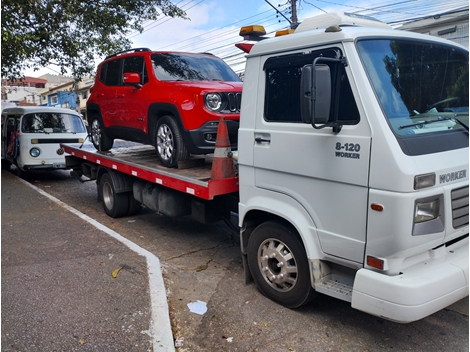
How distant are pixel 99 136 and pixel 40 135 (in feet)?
14.5

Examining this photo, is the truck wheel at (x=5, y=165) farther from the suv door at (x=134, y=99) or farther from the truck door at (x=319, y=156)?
the truck door at (x=319, y=156)

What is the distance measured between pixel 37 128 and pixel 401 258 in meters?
11.0

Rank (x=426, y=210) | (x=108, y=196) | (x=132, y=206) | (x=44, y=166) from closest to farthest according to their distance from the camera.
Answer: (x=426, y=210)
(x=132, y=206)
(x=108, y=196)
(x=44, y=166)

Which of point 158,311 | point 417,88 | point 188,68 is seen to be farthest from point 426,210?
point 188,68

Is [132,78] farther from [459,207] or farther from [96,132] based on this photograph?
[459,207]

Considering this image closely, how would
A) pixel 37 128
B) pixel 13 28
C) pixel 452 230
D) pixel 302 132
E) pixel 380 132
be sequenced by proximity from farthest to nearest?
pixel 37 128 < pixel 13 28 < pixel 302 132 < pixel 452 230 < pixel 380 132

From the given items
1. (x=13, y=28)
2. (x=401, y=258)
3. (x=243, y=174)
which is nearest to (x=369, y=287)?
(x=401, y=258)

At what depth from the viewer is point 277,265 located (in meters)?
4.06

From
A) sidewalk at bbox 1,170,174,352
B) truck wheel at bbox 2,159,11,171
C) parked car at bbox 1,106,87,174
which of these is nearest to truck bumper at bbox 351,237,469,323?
sidewalk at bbox 1,170,174,352

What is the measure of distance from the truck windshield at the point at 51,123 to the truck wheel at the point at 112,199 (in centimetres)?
498

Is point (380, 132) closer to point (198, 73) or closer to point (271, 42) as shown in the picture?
point (271, 42)

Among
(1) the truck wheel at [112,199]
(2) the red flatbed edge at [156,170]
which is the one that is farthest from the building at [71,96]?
(1) the truck wheel at [112,199]

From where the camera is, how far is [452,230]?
3.26 meters

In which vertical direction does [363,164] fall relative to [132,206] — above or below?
above
